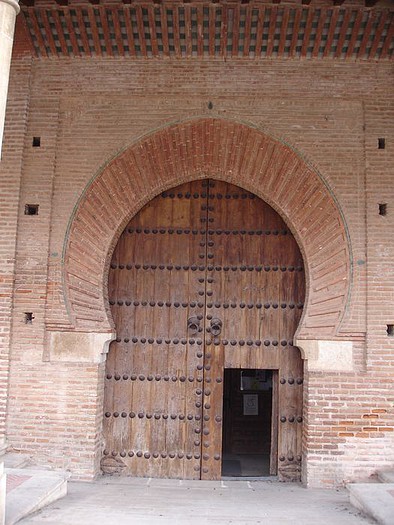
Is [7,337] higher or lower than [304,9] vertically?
lower

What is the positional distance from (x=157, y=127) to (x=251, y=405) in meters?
4.27

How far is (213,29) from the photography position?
6246mm

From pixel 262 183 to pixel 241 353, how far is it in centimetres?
180

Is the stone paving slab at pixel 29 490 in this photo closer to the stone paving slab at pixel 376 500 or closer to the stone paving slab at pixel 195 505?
the stone paving slab at pixel 195 505

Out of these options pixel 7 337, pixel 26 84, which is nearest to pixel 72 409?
pixel 7 337

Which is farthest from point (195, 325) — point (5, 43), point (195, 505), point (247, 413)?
point (5, 43)

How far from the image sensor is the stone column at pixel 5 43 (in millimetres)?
4078

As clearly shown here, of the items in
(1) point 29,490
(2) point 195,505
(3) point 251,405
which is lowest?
(2) point 195,505

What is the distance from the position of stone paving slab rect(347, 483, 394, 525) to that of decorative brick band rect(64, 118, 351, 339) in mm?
1535

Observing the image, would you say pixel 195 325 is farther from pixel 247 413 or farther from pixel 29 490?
pixel 247 413

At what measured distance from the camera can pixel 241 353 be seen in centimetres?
650

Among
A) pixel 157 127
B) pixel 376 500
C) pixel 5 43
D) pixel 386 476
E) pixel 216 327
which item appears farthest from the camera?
pixel 216 327

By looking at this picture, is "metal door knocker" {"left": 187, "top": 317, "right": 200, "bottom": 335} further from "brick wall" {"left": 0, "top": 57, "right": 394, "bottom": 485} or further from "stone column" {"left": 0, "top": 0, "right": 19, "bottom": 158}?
"stone column" {"left": 0, "top": 0, "right": 19, "bottom": 158}

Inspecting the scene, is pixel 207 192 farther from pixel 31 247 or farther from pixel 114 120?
pixel 31 247
